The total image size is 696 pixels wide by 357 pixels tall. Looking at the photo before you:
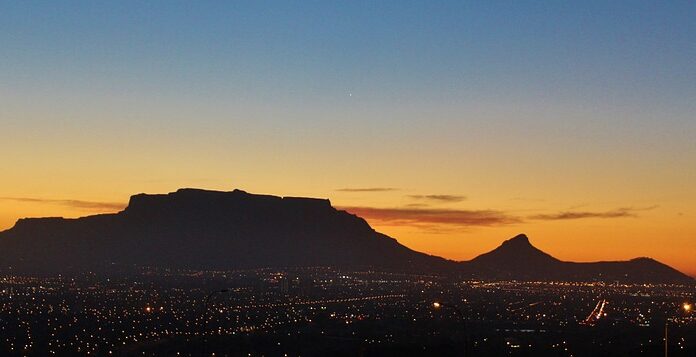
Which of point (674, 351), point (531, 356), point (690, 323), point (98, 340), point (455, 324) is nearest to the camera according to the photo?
point (674, 351)

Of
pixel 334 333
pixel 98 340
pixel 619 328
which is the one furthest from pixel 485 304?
pixel 98 340

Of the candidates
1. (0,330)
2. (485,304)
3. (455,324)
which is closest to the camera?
(0,330)

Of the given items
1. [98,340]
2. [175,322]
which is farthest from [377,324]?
[98,340]

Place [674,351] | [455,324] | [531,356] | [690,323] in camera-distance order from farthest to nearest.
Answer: [690,323], [455,324], [531,356], [674,351]

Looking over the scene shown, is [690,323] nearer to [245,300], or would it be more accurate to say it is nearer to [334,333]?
[334,333]

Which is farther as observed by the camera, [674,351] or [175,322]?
[175,322]

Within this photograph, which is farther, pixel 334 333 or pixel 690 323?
pixel 690 323

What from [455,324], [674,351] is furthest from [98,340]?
[674,351]

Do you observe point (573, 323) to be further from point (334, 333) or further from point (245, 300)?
point (245, 300)

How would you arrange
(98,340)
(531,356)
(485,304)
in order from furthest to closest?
(485,304)
(98,340)
(531,356)
